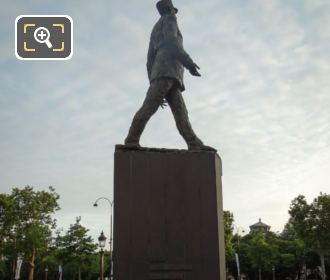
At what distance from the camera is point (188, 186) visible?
7.81 m

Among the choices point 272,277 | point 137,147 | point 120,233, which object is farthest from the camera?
point 272,277

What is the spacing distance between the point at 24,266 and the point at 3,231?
1887 cm

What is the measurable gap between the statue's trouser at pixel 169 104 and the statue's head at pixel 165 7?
152cm

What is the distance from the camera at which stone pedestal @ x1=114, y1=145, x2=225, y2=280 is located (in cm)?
730

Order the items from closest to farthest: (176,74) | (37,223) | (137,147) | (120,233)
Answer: (120,233) < (137,147) < (176,74) < (37,223)

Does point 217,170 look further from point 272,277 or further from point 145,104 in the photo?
point 272,277

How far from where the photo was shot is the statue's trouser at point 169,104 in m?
8.31

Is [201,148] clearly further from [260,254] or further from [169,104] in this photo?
[260,254]

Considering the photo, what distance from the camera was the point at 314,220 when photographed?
122 ft

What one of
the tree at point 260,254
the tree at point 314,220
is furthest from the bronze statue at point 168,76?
the tree at point 260,254

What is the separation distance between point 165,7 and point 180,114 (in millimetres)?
2284

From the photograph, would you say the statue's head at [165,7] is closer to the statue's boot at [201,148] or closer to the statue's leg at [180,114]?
the statue's leg at [180,114]

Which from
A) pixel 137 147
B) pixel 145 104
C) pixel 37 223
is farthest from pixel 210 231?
pixel 37 223

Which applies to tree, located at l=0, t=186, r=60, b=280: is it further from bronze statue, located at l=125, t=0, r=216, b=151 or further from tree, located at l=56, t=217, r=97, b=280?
bronze statue, located at l=125, t=0, r=216, b=151
